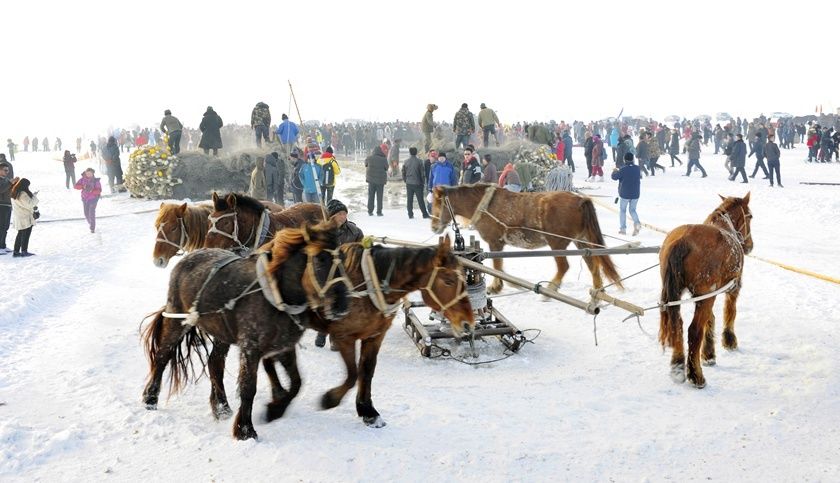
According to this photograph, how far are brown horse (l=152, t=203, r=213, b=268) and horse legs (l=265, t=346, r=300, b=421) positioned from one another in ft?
8.83

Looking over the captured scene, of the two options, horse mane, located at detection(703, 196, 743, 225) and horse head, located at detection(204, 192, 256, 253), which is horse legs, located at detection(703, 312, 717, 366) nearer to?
horse mane, located at detection(703, 196, 743, 225)

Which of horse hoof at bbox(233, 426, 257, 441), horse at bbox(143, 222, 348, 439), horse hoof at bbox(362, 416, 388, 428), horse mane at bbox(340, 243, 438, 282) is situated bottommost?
horse hoof at bbox(362, 416, 388, 428)

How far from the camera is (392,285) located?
15.7ft

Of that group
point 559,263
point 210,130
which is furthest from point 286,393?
point 210,130

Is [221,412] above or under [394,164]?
under

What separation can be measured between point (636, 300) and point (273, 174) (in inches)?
426

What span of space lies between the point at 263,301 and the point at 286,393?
875 millimetres

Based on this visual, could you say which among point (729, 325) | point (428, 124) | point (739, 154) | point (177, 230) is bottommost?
point (729, 325)

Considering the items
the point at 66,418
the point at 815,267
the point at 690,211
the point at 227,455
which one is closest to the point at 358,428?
the point at 227,455

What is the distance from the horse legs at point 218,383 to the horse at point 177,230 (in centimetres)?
214

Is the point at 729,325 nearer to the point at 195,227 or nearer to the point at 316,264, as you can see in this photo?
the point at 316,264

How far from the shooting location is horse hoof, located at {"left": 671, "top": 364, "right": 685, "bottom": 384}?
6066 millimetres

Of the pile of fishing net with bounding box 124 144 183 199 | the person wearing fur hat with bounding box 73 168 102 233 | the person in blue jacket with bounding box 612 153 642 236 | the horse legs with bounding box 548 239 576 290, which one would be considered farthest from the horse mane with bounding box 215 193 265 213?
the pile of fishing net with bounding box 124 144 183 199

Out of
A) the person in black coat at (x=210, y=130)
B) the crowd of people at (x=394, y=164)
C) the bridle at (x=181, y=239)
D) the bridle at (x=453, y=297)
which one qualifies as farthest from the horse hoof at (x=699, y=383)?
the person in black coat at (x=210, y=130)
